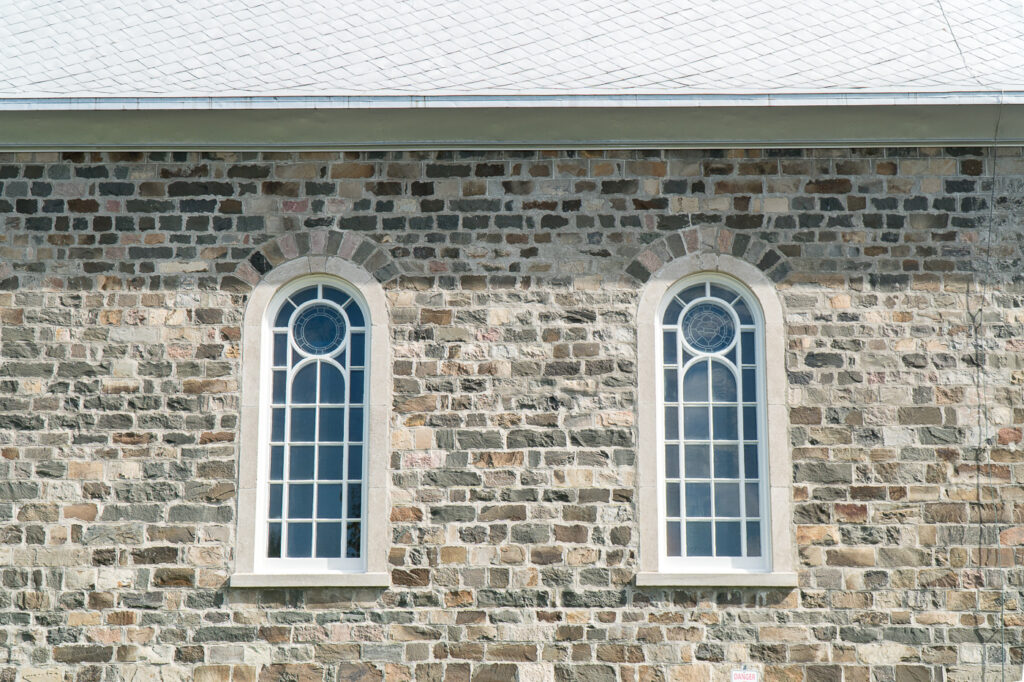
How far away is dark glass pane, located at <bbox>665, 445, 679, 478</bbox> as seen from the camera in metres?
9.00

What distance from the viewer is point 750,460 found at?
29.5ft

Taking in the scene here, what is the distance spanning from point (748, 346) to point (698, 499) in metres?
1.23

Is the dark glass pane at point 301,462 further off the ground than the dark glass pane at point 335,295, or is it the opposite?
the dark glass pane at point 335,295

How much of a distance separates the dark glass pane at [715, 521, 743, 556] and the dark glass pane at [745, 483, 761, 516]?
14cm

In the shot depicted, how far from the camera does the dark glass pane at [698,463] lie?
9.00 metres

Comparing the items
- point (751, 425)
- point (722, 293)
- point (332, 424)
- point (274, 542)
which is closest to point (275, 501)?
point (274, 542)

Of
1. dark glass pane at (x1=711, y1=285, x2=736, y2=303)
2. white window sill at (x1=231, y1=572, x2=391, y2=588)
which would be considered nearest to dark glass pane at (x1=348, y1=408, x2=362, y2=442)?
white window sill at (x1=231, y1=572, x2=391, y2=588)

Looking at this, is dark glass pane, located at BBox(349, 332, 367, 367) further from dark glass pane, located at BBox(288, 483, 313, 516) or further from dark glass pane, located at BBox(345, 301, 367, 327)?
dark glass pane, located at BBox(288, 483, 313, 516)

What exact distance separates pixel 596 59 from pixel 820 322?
2736 millimetres

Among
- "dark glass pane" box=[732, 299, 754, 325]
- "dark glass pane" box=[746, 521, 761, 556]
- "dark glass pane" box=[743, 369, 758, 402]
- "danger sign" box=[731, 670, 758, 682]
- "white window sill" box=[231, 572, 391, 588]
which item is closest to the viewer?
"danger sign" box=[731, 670, 758, 682]

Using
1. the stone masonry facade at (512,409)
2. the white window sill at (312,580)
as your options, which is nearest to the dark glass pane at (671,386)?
the stone masonry facade at (512,409)

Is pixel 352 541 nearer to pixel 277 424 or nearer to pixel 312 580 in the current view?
pixel 312 580

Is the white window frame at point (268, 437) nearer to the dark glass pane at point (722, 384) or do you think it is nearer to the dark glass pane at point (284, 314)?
the dark glass pane at point (284, 314)

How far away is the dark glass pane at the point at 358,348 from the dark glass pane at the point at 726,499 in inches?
113
